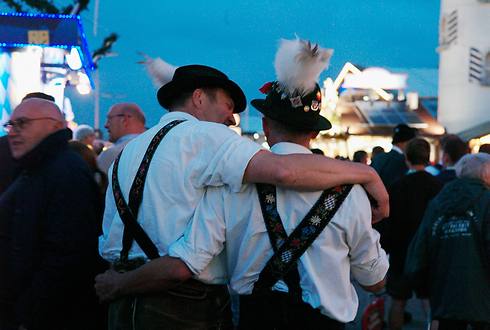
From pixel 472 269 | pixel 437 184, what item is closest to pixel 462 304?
pixel 472 269

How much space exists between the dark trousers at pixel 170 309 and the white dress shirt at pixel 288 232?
14cm

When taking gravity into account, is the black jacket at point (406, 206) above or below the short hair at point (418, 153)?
below

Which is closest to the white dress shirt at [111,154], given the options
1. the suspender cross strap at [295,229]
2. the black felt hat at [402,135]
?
the suspender cross strap at [295,229]

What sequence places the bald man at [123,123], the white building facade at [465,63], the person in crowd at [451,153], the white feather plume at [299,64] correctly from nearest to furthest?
the white feather plume at [299,64] → the bald man at [123,123] → the person in crowd at [451,153] → the white building facade at [465,63]

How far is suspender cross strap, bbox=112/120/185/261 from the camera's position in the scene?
3.21 m

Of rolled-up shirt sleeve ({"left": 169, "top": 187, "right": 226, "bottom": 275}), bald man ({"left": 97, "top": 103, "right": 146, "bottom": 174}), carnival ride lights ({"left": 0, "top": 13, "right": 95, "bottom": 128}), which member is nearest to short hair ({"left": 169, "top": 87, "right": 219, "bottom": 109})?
rolled-up shirt sleeve ({"left": 169, "top": 187, "right": 226, "bottom": 275})

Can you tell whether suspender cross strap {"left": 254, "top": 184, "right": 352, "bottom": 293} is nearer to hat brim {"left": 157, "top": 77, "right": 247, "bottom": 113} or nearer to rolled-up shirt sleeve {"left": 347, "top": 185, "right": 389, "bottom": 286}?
rolled-up shirt sleeve {"left": 347, "top": 185, "right": 389, "bottom": 286}

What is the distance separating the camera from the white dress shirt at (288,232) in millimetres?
3133

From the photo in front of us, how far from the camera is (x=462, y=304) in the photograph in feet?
18.9

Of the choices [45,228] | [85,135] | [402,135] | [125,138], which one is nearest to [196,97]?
[45,228]

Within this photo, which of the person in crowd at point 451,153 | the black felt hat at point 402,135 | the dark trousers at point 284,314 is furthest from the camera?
the black felt hat at point 402,135

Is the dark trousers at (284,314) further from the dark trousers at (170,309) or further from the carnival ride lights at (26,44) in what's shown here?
the carnival ride lights at (26,44)

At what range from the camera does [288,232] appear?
3135 mm

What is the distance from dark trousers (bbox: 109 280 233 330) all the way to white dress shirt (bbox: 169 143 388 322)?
5.6 inches
